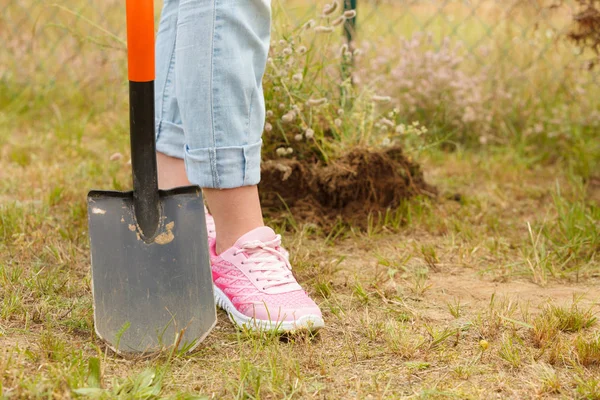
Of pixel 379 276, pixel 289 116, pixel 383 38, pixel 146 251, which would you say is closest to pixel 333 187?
pixel 289 116

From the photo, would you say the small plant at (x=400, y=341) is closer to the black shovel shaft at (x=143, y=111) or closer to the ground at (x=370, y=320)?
the ground at (x=370, y=320)

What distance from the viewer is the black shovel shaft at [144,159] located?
1.40 metres

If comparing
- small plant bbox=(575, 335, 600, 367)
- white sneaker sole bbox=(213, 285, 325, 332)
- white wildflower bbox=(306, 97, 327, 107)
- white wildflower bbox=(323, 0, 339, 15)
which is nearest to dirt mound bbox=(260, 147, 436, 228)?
white wildflower bbox=(306, 97, 327, 107)

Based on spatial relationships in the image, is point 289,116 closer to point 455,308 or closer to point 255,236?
point 255,236

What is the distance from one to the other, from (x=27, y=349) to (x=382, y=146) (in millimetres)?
1357

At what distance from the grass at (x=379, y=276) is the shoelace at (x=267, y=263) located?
0.44 feet

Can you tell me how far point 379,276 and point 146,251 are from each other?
666 mm

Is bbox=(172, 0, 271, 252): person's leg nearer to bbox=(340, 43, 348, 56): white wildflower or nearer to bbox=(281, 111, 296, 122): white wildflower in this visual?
bbox=(281, 111, 296, 122): white wildflower

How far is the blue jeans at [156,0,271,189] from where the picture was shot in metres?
1.46

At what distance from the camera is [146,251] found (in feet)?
4.62

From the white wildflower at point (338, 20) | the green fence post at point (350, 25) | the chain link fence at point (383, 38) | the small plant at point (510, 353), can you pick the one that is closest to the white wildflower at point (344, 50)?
the white wildflower at point (338, 20)

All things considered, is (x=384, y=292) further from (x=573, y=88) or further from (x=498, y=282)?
(x=573, y=88)

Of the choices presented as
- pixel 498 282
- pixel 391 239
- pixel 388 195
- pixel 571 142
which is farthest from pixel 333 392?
pixel 571 142

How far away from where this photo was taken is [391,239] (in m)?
2.15
